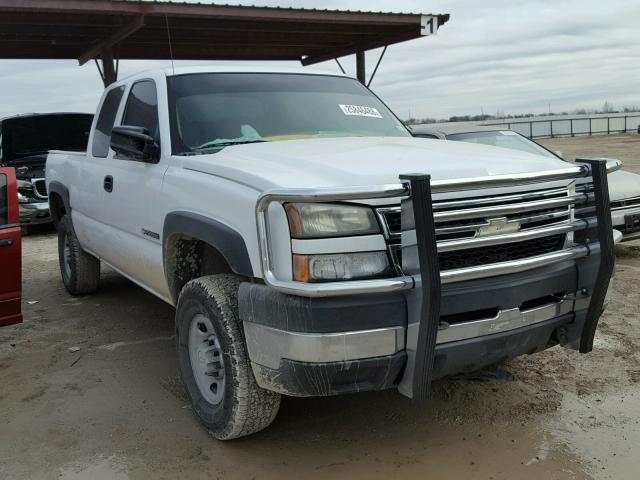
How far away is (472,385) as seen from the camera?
3.81 meters

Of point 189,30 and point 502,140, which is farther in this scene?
point 189,30

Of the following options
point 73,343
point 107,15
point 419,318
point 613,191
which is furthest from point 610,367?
point 107,15

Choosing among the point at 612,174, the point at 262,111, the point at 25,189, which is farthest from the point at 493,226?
the point at 25,189

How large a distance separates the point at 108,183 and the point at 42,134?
25.9 feet

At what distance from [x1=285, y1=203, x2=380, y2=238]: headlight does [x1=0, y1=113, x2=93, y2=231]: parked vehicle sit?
901 centimetres

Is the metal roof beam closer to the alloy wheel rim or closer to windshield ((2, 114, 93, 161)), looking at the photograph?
windshield ((2, 114, 93, 161))

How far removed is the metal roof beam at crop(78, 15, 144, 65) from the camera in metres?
10.8

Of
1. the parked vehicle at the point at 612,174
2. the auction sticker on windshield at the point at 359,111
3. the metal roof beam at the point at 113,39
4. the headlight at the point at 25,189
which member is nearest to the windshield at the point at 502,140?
the parked vehicle at the point at 612,174

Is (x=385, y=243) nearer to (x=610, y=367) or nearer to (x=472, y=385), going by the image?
(x=472, y=385)

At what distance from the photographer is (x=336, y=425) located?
134 inches

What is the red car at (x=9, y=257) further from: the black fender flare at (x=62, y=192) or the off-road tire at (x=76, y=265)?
the off-road tire at (x=76, y=265)

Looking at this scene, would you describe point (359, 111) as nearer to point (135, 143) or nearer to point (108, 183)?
point (135, 143)

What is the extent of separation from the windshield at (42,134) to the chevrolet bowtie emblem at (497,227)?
9819mm

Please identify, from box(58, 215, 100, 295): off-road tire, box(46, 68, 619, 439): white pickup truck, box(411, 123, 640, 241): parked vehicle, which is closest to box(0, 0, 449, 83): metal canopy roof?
box(411, 123, 640, 241): parked vehicle
